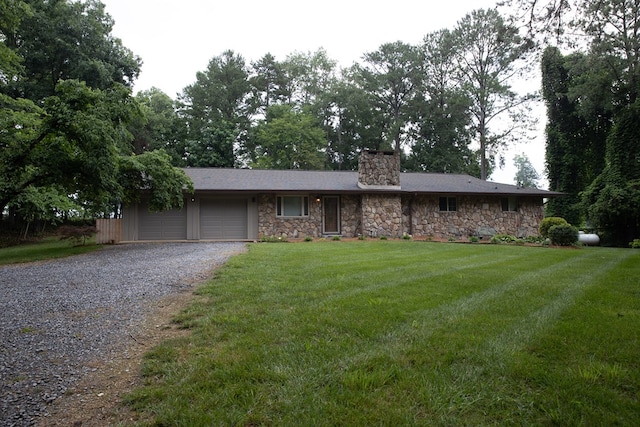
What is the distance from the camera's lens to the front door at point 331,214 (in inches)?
604

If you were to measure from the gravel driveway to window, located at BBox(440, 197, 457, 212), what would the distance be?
1202 cm

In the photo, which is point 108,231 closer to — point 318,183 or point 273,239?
point 273,239

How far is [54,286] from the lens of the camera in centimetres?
546

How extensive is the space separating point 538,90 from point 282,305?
28.9 m

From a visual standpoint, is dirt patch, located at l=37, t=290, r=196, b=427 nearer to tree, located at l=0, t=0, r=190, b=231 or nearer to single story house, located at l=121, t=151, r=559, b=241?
tree, located at l=0, t=0, r=190, b=231

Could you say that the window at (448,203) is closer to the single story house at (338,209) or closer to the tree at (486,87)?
the single story house at (338,209)

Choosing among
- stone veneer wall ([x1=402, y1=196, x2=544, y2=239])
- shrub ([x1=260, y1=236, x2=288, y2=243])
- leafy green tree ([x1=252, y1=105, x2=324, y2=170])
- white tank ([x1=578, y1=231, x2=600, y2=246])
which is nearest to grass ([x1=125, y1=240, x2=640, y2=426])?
shrub ([x1=260, y1=236, x2=288, y2=243])

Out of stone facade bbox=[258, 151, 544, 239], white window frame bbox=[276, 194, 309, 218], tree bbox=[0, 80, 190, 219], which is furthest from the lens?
white window frame bbox=[276, 194, 309, 218]

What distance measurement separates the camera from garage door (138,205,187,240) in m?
14.4

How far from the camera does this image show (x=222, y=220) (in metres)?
15.0

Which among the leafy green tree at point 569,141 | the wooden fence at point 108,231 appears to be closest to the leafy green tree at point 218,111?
the wooden fence at point 108,231

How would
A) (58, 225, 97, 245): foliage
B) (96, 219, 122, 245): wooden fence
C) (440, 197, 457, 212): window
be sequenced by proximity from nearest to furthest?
(58, 225, 97, 245): foliage
(96, 219, 122, 245): wooden fence
(440, 197, 457, 212): window

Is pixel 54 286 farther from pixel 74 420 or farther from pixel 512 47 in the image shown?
pixel 512 47

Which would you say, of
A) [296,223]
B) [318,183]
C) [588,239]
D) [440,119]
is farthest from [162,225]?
[440,119]
